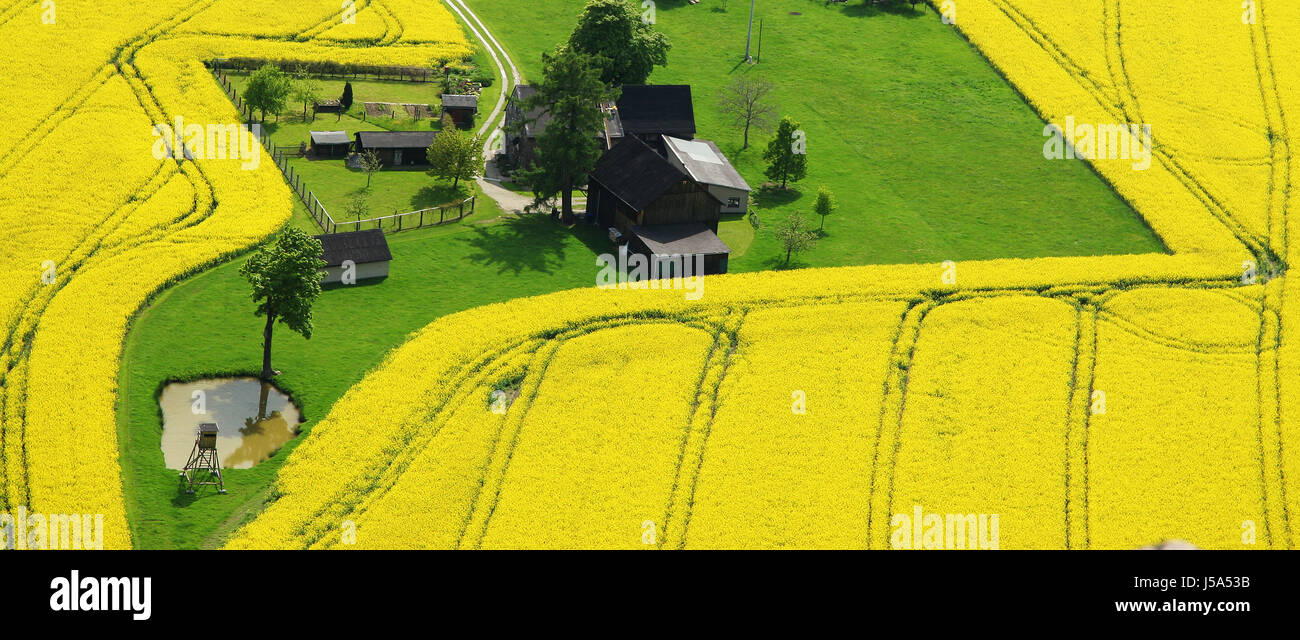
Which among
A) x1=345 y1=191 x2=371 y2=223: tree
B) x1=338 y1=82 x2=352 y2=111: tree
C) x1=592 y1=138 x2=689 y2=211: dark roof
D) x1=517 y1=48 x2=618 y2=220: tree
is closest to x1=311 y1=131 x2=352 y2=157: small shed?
x1=338 y1=82 x2=352 y2=111: tree

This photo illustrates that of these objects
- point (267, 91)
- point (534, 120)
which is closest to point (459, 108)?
point (534, 120)

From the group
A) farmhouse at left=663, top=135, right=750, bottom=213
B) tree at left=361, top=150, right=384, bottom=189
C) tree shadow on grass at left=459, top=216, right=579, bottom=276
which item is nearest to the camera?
tree shadow on grass at left=459, top=216, right=579, bottom=276

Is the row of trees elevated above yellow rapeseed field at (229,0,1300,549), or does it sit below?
above

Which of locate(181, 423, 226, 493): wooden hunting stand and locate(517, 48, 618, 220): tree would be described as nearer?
locate(181, 423, 226, 493): wooden hunting stand

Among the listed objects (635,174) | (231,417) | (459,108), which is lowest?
(231,417)

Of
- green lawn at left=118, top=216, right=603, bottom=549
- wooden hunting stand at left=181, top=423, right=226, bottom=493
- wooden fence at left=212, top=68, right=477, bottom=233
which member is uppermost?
wooden fence at left=212, top=68, right=477, bottom=233

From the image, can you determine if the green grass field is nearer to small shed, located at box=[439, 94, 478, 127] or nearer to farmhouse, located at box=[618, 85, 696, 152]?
farmhouse, located at box=[618, 85, 696, 152]

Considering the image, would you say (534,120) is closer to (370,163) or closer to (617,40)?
(370,163)

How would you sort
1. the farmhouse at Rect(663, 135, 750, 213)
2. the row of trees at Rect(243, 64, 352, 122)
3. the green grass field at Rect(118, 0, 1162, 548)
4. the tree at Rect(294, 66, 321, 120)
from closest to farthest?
the green grass field at Rect(118, 0, 1162, 548), the farmhouse at Rect(663, 135, 750, 213), the row of trees at Rect(243, 64, 352, 122), the tree at Rect(294, 66, 321, 120)
